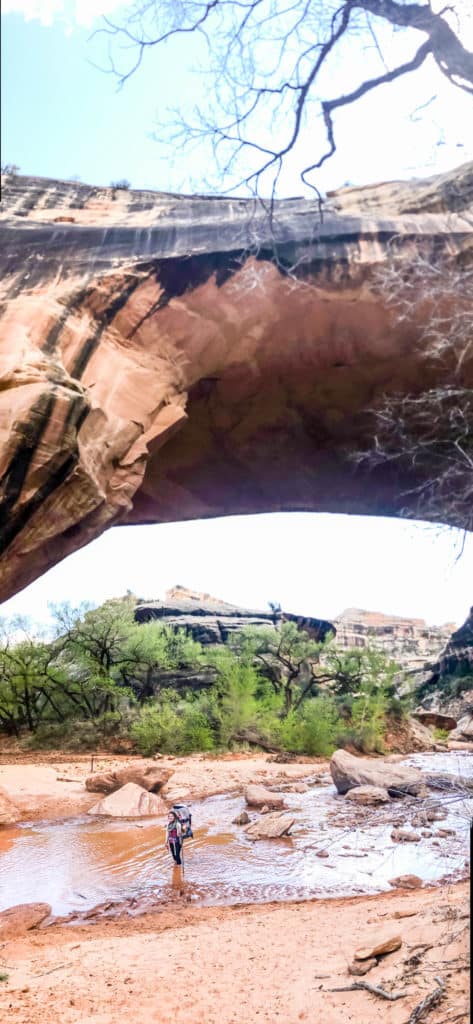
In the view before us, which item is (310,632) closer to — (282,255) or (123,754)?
(123,754)

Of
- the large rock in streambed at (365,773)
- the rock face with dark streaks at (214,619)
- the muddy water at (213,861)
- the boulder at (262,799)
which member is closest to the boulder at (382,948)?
the muddy water at (213,861)

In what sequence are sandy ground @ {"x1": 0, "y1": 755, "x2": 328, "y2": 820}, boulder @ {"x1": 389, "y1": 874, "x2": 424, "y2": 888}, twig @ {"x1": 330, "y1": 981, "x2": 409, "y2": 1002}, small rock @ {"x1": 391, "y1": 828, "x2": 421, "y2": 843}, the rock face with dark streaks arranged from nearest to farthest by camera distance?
twig @ {"x1": 330, "y1": 981, "x2": 409, "y2": 1002}
boulder @ {"x1": 389, "y1": 874, "x2": 424, "y2": 888}
small rock @ {"x1": 391, "y1": 828, "x2": 421, "y2": 843}
sandy ground @ {"x1": 0, "y1": 755, "x2": 328, "y2": 820}
the rock face with dark streaks

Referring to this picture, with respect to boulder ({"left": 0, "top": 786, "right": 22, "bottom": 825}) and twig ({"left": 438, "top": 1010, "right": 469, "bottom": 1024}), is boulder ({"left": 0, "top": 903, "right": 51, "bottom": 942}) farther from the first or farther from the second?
boulder ({"left": 0, "top": 786, "right": 22, "bottom": 825})

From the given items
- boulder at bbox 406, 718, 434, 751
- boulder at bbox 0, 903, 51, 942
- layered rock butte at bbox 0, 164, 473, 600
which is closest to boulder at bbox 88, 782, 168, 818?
boulder at bbox 0, 903, 51, 942

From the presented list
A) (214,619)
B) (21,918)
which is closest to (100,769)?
(21,918)

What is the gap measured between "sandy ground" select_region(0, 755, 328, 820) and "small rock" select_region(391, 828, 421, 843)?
3978mm

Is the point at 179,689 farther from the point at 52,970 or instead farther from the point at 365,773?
the point at 52,970

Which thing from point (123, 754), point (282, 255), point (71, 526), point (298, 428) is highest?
point (282, 255)

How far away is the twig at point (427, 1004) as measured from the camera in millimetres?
2400

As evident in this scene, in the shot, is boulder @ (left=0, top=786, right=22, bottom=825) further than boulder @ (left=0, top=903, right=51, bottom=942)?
Yes

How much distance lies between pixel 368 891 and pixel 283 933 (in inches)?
56.5

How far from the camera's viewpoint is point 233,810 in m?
9.23

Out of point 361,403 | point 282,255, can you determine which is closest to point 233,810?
point 361,403

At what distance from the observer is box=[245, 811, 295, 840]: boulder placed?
24.6ft
